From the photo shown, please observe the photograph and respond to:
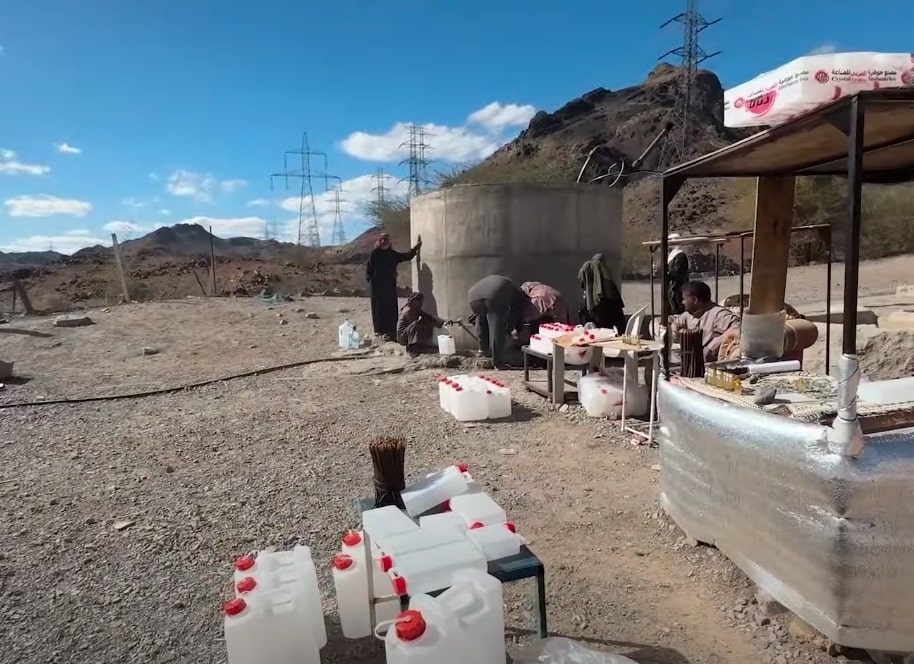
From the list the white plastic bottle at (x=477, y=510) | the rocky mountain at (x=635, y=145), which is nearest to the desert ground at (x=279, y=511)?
the white plastic bottle at (x=477, y=510)

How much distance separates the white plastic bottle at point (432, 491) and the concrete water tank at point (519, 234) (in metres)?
6.55

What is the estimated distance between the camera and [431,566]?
2047mm

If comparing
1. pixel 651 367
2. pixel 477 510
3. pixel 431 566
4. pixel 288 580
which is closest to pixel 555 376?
pixel 651 367

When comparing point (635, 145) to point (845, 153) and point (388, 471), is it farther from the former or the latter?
point (388, 471)

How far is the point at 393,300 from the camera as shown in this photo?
10547 mm

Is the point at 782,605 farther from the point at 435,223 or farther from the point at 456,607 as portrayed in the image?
the point at 435,223

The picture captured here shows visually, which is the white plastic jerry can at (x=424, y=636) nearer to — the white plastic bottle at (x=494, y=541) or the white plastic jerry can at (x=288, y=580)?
the white plastic bottle at (x=494, y=541)

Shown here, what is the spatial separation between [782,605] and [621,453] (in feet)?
7.25

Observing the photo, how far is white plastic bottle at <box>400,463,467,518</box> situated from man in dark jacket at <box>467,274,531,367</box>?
17.4ft

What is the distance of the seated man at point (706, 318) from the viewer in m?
5.71

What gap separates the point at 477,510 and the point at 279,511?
1895 millimetres

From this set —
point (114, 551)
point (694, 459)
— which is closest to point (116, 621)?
point (114, 551)

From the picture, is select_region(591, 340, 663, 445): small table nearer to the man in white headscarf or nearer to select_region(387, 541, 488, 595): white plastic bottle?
the man in white headscarf

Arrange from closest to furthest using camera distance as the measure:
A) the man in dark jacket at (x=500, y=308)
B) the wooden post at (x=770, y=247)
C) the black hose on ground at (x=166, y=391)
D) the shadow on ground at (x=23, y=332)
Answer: the wooden post at (x=770, y=247) < the black hose on ground at (x=166, y=391) < the man in dark jacket at (x=500, y=308) < the shadow on ground at (x=23, y=332)
